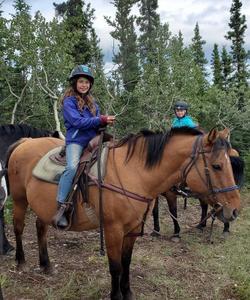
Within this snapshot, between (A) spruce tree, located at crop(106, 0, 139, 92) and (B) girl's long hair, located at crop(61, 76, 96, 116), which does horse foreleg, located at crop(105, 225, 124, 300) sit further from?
(A) spruce tree, located at crop(106, 0, 139, 92)

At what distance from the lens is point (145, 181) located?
3.91 metres

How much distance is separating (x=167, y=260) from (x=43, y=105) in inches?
458

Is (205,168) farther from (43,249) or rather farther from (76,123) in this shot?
(43,249)

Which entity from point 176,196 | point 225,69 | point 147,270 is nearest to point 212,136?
point 147,270

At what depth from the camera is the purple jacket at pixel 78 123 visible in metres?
4.00

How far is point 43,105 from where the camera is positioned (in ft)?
52.6

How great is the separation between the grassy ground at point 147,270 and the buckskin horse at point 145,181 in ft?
2.01

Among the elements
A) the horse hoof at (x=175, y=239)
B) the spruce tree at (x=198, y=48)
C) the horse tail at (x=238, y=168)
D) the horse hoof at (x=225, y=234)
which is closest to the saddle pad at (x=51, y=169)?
the horse tail at (x=238, y=168)

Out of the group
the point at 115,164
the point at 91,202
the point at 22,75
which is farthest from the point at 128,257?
the point at 22,75

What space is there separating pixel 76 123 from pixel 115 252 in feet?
4.81

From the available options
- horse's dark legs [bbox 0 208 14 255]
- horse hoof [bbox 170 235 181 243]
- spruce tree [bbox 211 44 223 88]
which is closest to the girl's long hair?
horse's dark legs [bbox 0 208 14 255]

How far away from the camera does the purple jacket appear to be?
13.1 feet

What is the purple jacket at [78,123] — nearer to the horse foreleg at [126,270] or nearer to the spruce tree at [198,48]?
the horse foreleg at [126,270]

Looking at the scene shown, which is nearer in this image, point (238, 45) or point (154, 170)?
point (154, 170)
